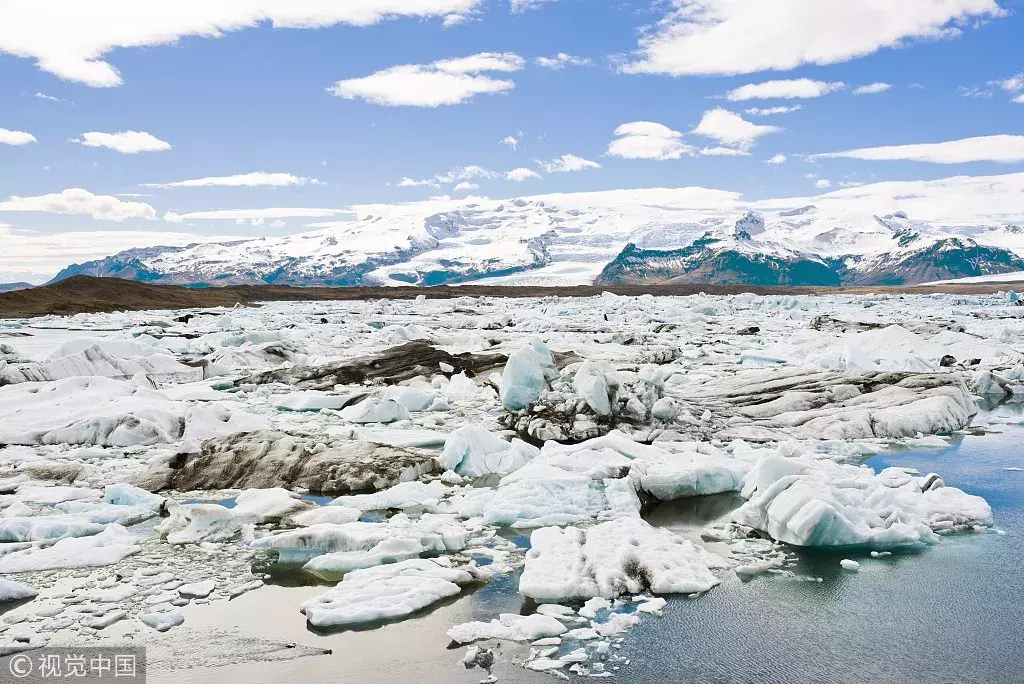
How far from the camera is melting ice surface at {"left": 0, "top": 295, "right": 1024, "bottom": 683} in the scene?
15.4ft

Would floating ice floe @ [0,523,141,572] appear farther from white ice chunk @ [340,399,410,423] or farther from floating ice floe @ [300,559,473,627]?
white ice chunk @ [340,399,410,423]

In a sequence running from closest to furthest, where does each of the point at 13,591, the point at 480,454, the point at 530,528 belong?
the point at 13,591, the point at 530,528, the point at 480,454

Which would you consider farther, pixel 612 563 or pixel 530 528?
pixel 530 528

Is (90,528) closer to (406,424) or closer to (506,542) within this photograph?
(506,542)

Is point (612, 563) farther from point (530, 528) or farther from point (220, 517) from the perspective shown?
point (220, 517)

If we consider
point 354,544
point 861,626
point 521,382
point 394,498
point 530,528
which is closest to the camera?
point 861,626

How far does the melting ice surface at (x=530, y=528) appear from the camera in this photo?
15.4 feet

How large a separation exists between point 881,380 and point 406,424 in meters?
7.61

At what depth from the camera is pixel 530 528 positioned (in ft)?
22.7

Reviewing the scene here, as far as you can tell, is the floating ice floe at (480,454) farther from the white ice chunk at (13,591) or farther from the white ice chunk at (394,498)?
the white ice chunk at (13,591)

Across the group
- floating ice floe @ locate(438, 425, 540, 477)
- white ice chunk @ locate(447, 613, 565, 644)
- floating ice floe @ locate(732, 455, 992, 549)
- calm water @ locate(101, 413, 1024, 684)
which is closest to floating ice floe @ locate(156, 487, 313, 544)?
calm water @ locate(101, 413, 1024, 684)

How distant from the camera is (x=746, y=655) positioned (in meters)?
4.57

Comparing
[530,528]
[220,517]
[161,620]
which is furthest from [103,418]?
[530,528]

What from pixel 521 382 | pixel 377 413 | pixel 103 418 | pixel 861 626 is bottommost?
pixel 861 626
